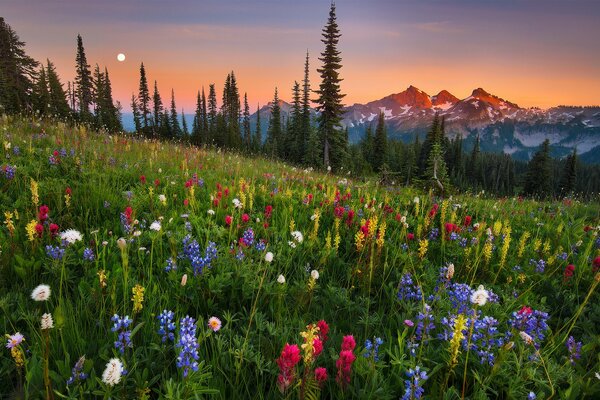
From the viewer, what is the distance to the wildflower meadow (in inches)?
71.6

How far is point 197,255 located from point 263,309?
819mm

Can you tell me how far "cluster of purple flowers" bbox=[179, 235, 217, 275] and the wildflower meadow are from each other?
0.8 inches

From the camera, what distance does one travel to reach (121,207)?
4.24 metres

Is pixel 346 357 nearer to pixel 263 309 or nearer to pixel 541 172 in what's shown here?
pixel 263 309

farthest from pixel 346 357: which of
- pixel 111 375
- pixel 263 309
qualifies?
pixel 263 309

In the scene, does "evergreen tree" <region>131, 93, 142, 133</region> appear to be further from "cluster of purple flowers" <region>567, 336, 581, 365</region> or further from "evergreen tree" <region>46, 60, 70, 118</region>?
"cluster of purple flowers" <region>567, 336, 581, 365</region>

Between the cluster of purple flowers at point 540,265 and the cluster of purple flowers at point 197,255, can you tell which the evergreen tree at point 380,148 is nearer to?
the cluster of purple flowers at point 540,265

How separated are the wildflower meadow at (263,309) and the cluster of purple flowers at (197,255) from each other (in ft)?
0.06

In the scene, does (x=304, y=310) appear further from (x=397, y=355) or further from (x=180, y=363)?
(x=180, y=363)

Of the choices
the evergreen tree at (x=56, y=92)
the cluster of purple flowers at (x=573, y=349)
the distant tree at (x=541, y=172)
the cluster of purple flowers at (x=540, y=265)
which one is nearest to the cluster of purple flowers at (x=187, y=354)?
the cluster of purple flowers at (x=573, y=349)

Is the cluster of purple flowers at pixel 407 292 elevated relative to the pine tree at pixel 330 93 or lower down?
lower down

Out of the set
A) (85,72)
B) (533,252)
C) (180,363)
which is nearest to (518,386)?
(180,363)

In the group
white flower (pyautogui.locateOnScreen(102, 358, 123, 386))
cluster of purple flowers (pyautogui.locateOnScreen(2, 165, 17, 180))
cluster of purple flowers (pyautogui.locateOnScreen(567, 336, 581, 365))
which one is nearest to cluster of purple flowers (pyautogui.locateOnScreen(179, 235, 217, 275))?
white flower (pyautogui.locateOnScreen(102, 358, 123, 386))

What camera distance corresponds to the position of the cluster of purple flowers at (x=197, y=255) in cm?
288
